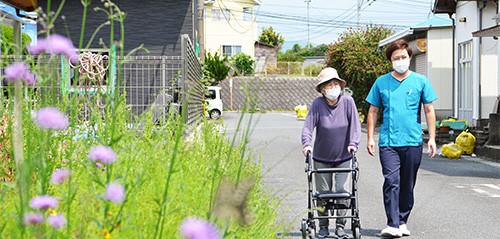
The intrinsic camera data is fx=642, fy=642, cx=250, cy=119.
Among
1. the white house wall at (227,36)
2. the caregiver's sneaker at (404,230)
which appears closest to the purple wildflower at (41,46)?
the caregiver's sneaker at (404,230)

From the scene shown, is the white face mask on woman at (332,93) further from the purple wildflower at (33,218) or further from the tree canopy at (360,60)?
the tree canopy at (360,60)

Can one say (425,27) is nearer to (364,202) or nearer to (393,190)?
(364,202)

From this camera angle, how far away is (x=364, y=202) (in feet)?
28.6

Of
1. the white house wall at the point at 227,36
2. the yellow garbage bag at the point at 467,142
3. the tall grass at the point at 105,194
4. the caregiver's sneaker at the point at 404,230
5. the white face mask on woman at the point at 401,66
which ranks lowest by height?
the caregiver's sneaker at the point at 404,230

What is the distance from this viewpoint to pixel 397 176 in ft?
20.9

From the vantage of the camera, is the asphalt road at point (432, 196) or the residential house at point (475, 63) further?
the residential house at point (475, 63)

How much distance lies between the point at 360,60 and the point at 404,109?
23.4 m

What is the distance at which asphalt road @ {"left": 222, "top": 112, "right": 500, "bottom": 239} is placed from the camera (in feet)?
22.2

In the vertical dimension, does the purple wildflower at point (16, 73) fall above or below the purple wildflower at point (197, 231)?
above

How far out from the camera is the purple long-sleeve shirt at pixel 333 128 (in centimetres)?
598

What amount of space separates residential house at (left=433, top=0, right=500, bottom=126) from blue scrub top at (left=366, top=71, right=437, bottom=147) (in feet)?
37.6

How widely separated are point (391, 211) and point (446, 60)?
17949mm

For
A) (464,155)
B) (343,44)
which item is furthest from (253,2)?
(464,155)

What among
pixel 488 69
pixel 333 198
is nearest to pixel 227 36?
pixel 488 69
